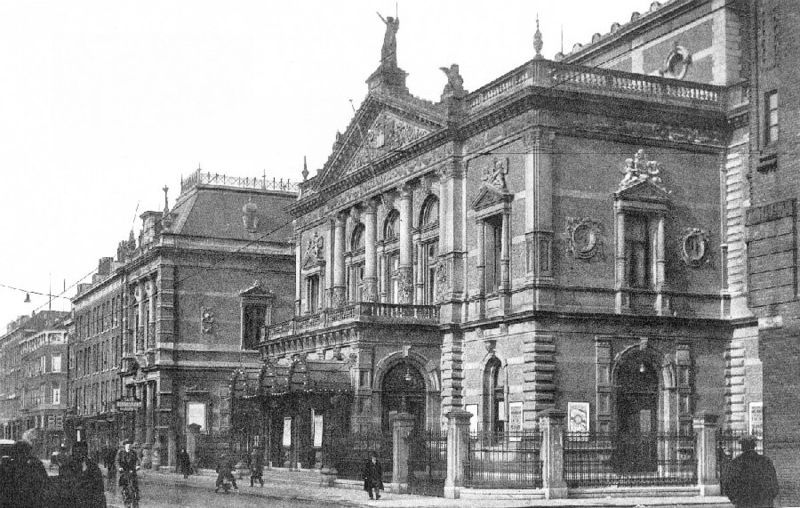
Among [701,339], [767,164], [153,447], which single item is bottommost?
[153,447]

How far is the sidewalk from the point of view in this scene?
30.0m

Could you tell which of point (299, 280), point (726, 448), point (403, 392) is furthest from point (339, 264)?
point (726, 448)

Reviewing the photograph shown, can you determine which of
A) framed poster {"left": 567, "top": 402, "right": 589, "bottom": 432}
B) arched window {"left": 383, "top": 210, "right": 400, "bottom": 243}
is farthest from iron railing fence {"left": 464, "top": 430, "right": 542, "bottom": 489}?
arched window {"left": 383, "top": 210, "right": 400, "bottom": 243}

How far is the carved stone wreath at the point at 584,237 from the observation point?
134 feet

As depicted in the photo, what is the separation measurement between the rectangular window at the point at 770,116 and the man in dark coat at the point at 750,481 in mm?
8385

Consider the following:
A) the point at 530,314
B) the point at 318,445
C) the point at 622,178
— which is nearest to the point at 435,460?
the point at 530,314

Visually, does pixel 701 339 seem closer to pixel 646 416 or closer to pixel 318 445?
pixel 646 416

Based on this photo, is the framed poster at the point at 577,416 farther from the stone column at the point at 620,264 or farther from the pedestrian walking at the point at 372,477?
the pedestrian walking at the point at 372,477

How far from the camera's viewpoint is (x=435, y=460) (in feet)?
117

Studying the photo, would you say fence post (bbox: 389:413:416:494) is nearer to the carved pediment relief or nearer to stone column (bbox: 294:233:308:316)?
the carved pediment relief

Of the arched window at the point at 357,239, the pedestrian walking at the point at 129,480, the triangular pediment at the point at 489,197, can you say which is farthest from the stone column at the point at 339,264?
the pedestrian walking at the point at 129,480

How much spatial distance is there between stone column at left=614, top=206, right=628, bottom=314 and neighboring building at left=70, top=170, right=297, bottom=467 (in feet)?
91.1

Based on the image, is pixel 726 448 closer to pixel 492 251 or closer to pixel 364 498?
pixel 364 498

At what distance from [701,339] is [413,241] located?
11567 millimetres
